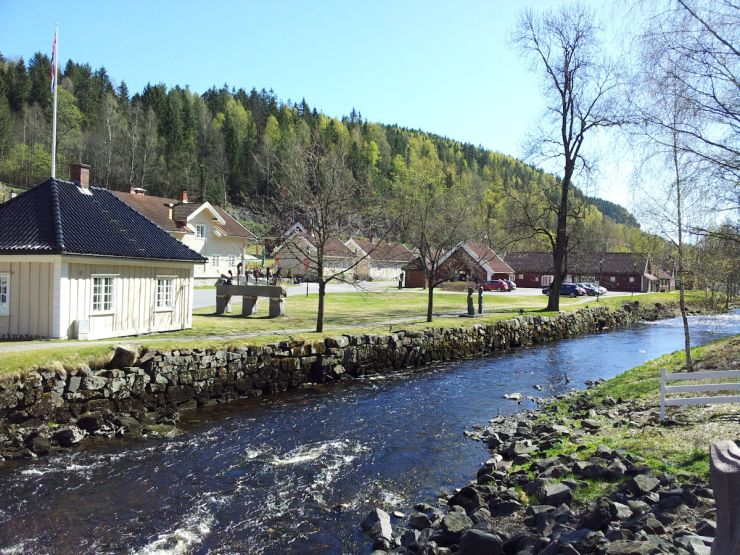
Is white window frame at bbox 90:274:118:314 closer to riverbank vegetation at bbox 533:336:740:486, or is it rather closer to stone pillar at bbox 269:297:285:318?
stone pillar at bbox 269:297:285:318

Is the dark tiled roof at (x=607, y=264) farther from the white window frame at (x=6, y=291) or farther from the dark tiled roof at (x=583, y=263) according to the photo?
the white window frame at (x=6, y=291)

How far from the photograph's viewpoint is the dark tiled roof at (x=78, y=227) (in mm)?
16844

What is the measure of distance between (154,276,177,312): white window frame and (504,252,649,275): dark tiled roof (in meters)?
62.3

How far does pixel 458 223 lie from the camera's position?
30.7m

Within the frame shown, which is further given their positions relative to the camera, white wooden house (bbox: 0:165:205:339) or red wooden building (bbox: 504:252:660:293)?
red wooden building (bbox: 504:252:660:293)

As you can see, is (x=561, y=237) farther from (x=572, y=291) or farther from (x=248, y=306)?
(x=572, y=291)

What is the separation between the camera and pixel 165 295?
66.9 ft

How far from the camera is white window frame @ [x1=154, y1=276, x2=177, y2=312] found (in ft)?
65.5

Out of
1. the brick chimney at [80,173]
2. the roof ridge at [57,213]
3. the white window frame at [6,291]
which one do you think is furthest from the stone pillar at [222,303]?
the white window frame at [6,291]

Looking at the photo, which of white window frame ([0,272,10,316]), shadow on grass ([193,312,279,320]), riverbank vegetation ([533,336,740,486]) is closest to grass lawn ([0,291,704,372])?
shadow on grass ([193,312,279,320])

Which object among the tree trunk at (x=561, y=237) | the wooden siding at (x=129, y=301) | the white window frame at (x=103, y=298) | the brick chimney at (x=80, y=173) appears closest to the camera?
the wooden siding at (x=129, y=301)

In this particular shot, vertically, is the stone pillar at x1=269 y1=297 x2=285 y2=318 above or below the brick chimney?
below

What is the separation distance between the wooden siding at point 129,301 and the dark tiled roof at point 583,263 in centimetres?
6193

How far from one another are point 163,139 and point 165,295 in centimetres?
7439
